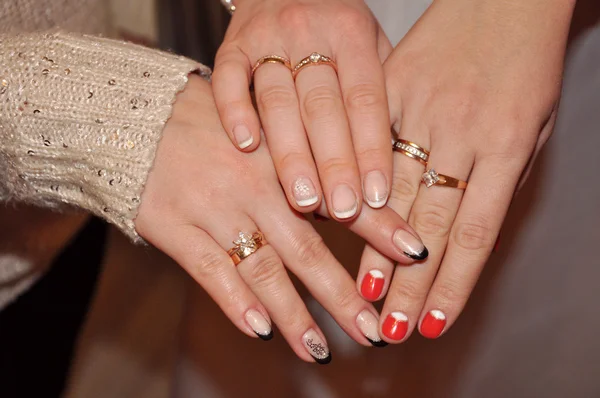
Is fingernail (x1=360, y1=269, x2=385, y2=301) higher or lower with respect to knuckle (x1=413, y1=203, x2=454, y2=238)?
lower

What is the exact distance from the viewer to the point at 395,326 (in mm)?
825

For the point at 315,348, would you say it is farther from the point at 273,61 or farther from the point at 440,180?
the point at 273,61

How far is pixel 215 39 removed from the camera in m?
1.58

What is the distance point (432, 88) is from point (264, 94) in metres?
0.26

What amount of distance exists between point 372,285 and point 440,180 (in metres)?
0.19

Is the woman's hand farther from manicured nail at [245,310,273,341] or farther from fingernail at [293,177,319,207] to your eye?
manicured nail at [245,310,273,341]

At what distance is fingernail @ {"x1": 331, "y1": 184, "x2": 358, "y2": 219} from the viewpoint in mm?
787

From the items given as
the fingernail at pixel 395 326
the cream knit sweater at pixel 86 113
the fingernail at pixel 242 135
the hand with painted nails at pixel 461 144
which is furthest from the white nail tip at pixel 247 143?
the fingernail at pixel 395 326

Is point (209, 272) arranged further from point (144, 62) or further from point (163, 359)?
point (163, 359)

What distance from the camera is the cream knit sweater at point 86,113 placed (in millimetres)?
810

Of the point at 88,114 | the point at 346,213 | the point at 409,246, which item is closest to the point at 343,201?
the point at 346,213

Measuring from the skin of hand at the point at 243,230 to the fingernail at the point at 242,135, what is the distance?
3 cm

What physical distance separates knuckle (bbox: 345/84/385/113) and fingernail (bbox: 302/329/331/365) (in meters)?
0.35

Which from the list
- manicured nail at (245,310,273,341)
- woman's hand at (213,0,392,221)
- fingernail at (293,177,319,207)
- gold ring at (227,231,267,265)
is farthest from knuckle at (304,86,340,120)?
manicured nail at (245,310,273,341)
